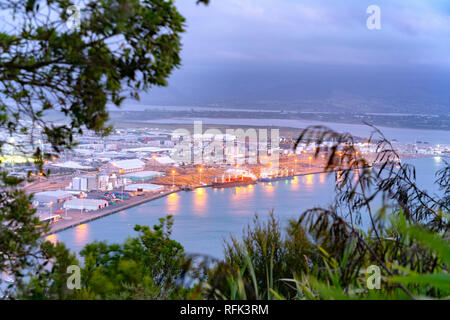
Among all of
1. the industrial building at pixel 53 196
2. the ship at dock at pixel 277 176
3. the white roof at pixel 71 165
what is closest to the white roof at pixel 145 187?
the white roof at pixel 71 165

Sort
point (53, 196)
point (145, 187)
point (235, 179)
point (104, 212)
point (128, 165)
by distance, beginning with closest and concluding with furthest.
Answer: point (53, 196) < point (104, 212) < point (145, 187) < point (128, 165) < point (235, 179)

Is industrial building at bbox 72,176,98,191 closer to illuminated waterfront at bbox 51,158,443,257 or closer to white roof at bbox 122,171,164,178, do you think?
illuminated waterfront at bbox 51,158,443,257

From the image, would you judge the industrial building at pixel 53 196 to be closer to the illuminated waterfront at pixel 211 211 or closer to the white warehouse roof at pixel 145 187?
the illuminated waterfront at pixel 211 211

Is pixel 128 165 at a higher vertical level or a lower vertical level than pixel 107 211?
higher

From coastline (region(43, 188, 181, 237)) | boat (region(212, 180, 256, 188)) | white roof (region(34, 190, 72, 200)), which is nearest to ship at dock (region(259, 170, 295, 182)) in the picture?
boat (region(212, 180, 256, 188))

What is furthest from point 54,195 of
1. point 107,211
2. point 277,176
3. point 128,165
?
point 277,176

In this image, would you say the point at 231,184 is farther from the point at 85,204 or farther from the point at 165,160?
the point at 85,204
